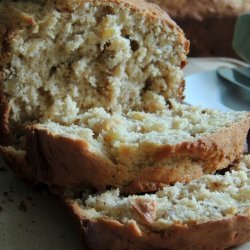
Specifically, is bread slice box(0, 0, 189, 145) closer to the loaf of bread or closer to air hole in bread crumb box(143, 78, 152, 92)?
air hole in bread crumb box(143, 78, 152, 92)

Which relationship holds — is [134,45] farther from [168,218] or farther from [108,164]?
[168,218]

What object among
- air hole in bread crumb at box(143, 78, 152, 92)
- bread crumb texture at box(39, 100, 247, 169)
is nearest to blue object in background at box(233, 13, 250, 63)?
air hole in bread crumb at box(143, 78, 152, 92)

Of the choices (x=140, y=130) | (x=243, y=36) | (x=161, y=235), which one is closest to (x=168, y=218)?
(x=161, y=235)

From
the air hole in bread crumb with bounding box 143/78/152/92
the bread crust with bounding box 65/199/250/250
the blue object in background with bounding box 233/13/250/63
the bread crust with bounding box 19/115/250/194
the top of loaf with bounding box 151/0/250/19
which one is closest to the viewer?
the bread crust with bounding box 65/199/250/250

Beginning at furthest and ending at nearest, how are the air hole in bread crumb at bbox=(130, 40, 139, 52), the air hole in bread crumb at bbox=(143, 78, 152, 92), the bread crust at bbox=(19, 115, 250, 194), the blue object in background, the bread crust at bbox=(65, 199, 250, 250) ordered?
1. the blue object in background
2. the air hole in bread crumb at bbox=(143, 78, 152, 92)
3. the air hole in bread crumb at bbox=(130, 40, 139, 52)
4. the bread crust at bbox=(19, 115, 250, 194)
5. the bread crust at bbox=(65, 199, 250, 250)

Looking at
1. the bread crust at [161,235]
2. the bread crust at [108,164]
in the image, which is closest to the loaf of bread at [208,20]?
the bread crust at [108,164]

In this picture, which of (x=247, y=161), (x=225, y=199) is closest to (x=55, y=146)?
(x=225, y=199)
